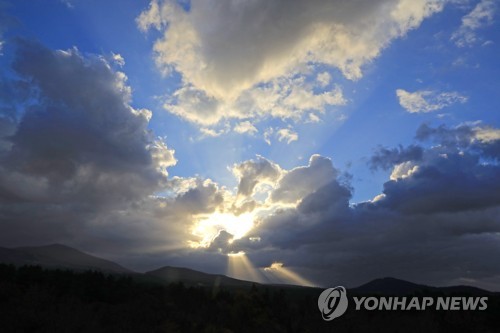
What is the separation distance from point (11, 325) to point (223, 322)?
51.2 feet

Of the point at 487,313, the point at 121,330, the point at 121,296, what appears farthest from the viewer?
the point at 121,296

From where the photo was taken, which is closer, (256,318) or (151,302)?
(256,318)

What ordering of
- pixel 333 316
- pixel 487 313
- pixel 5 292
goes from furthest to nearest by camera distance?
1. pixel 487 313
2. pixel 333 316
3. pixel 5 292

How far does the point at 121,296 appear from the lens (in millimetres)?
45469

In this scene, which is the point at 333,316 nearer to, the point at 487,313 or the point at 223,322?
the point at 223,322

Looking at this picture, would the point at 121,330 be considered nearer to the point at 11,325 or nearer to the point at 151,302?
the point at 11,325

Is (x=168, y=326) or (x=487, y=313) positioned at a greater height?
(x=487, y=313)

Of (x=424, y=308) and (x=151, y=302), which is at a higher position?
(x=424, y=308)

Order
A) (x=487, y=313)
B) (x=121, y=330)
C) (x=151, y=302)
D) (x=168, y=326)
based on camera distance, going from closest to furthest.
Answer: (x=121, y=330) < (x=168, y=326) < (x=151, y=302) < (x=487, y=313)

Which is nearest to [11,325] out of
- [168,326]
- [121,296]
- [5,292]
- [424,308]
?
[168,326]

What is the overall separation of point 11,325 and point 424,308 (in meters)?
39.8

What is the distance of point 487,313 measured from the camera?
40.8 m

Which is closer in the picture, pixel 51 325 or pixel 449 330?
pixel 51 325

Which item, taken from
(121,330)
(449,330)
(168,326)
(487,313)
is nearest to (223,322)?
(168,326)
